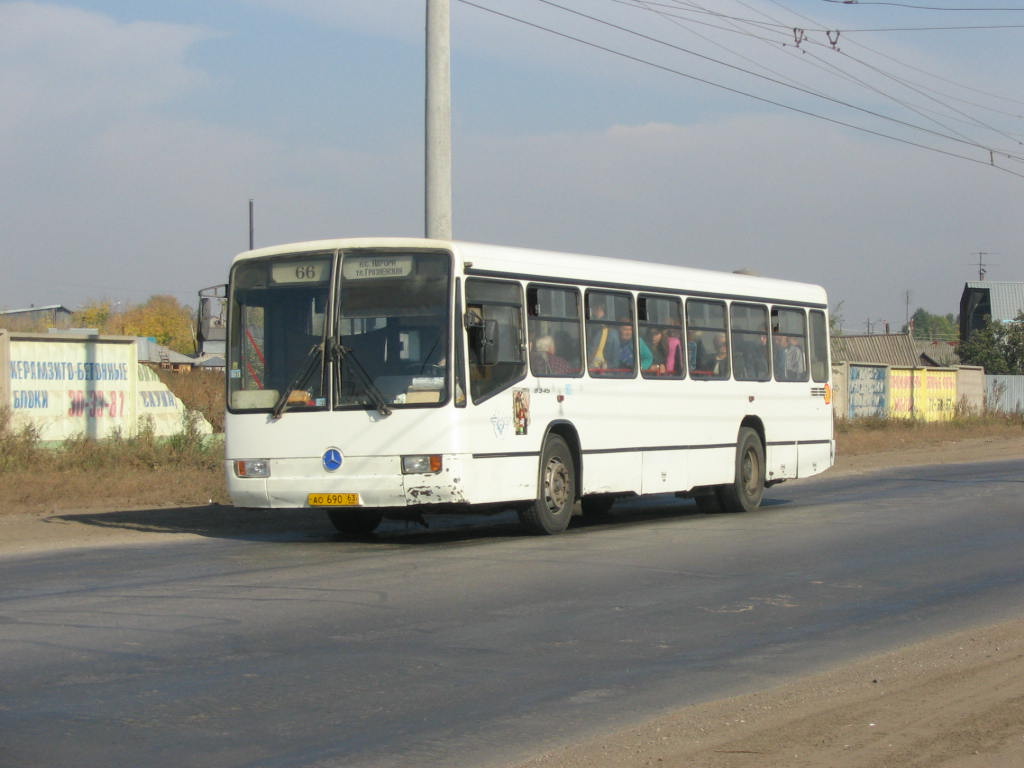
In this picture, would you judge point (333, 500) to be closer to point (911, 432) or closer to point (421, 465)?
point (421, 465)

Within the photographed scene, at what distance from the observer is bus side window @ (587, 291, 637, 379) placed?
16.4m

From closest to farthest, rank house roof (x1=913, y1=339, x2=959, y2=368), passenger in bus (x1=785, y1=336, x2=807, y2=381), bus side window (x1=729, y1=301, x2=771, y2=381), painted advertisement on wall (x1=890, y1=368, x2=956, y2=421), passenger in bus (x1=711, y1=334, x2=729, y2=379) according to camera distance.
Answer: passenger in bus (x1=711, y1=334, x2=729, y2=379) < bus side window (x1=729, y1=301, x2=771, y2=381) < passenger in bus (x1=785, y1=336, x2=807, y2=381) < painted advertisement on wall (x1=890, y1=368, x2=956, y2=421) < house roof (x1=913, y1=339, x2=959, y2=368)

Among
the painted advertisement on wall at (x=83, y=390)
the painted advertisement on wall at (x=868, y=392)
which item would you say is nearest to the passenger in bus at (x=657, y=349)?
the painted advertisement on wall at (x=83, y=390)

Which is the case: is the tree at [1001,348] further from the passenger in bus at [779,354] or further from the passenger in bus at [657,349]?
the passenger in bus at [657,349]

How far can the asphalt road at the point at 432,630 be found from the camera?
21.4ft

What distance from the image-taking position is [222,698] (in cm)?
716

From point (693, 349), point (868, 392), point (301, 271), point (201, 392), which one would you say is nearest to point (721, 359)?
point (693, 349)

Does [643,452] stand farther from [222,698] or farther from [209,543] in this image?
[222,698]

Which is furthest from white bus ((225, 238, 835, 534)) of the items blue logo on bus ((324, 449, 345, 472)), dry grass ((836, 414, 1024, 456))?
dry grass ((836, 414, 1024, 456))

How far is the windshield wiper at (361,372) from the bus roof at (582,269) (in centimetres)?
103

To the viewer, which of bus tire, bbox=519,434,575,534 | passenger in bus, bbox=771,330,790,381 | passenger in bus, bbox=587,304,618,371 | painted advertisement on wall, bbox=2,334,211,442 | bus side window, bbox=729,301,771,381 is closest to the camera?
bus tire, bbox=519,434,575,534

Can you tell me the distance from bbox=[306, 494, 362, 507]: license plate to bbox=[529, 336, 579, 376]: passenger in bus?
242 cm

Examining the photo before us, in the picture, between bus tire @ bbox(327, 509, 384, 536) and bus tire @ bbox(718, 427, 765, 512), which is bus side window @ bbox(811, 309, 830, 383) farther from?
bus tire @ bbox(327, 509, 384, 536)

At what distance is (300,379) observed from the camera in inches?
572
